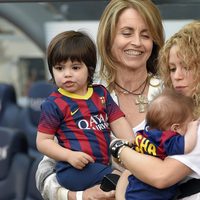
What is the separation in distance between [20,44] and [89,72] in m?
5.34

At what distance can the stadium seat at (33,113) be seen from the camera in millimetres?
4980

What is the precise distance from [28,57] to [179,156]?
18.6 feet

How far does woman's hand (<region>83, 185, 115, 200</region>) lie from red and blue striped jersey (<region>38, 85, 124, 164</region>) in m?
0.11

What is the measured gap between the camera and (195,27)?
188 centimetres

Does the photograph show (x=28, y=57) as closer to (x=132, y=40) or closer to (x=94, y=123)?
(x=132, y=40)

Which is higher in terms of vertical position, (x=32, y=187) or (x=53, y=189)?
(x=53, y=189)

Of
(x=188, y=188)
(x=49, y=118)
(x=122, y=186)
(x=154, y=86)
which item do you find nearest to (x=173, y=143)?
(x=188, y=188)

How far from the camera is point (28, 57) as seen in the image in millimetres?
7254

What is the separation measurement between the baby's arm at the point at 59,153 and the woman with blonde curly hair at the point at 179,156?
19cm

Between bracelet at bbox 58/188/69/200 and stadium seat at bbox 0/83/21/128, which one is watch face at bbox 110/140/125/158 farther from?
stadium seat at bbox 0/83/21/128

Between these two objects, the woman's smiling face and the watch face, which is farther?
the woman's smiling face

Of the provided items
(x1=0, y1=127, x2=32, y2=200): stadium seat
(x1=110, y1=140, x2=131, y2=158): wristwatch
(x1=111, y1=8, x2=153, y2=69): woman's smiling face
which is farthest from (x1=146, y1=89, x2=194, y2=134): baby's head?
(x1=0, y1=127, x2=32, y2=200): stadium seat

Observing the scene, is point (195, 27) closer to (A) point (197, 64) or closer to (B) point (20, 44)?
(A) point (197, 64)

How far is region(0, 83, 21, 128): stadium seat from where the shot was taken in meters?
5.27
